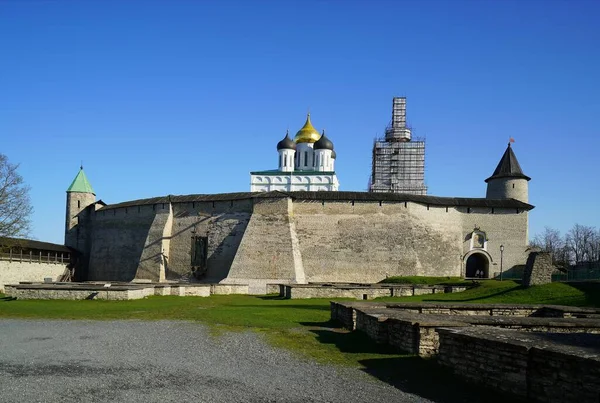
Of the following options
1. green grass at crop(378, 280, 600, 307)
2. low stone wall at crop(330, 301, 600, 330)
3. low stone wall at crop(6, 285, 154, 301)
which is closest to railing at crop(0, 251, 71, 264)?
low stone wall at crop(6, 285, 154, 301)

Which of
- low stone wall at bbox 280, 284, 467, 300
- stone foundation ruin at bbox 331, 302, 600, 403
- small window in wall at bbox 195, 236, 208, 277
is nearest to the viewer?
stone foundation ruin at bbox 331, 302, 600, 403

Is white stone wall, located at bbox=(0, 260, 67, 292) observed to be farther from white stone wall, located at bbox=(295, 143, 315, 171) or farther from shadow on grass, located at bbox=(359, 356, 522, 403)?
shadow on grass, located at bbox=(359, 356, 522, 403)

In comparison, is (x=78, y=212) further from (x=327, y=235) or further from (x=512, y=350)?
(x=512, y=350)

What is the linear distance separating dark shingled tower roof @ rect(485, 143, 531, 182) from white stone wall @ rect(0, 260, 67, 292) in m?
30.8

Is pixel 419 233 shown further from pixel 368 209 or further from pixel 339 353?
pixel 339 353

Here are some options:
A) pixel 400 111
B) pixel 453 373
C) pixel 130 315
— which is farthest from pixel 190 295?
pixel 400 111

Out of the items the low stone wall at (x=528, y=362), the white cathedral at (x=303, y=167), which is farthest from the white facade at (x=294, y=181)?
Result: the low stone wall at (x=528, y=362)

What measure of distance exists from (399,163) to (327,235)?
76.3 feet

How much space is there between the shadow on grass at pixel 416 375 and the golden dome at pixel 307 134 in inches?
1728

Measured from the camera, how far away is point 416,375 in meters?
5.93

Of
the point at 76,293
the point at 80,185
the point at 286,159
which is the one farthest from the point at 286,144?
the point at 76,293

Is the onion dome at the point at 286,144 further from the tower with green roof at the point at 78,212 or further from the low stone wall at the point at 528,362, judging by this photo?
the low stone wall at the point at 528,362

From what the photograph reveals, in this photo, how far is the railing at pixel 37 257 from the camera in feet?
97.9

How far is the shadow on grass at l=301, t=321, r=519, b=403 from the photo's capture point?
5043 mm
